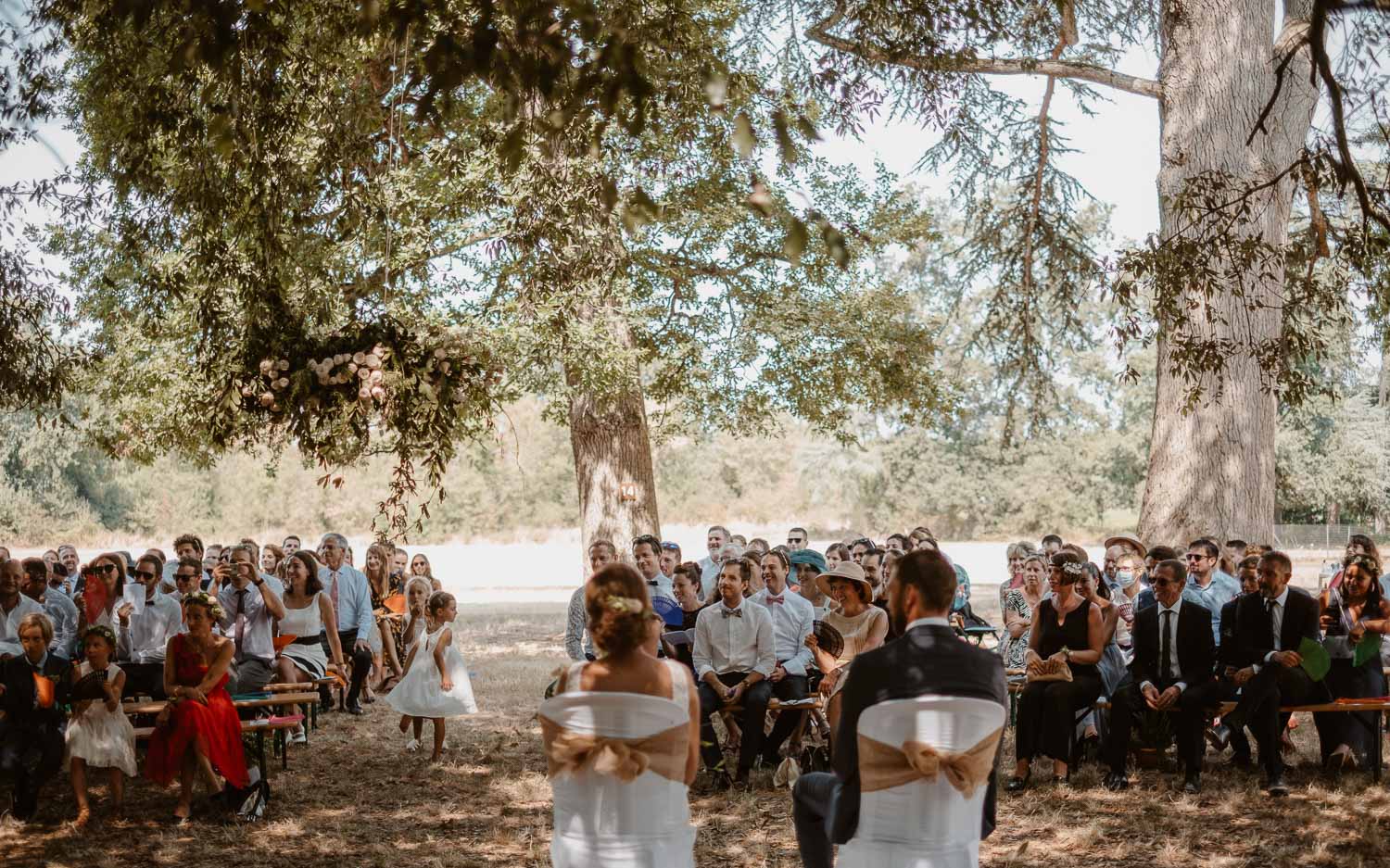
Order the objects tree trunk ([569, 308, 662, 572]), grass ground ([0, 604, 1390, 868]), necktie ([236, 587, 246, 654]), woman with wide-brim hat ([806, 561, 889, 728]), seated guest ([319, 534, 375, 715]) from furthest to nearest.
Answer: tree trunk ([569, 308, 662, 572]) < seated guest ([319, 534, 375, 715]) < necktie ([236, 587, 246, 654]) < woman with wide-brim hat ([806, 561, 889, 728]) < grass ground ([0, 604, 1390, 868])

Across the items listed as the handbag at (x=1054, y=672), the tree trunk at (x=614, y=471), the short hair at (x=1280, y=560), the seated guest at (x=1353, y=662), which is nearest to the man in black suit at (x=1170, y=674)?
the handbag at (x=1054, y=672)

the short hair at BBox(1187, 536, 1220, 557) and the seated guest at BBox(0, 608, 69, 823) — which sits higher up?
the short hair at BBox(1187, 536, 1220, 557)

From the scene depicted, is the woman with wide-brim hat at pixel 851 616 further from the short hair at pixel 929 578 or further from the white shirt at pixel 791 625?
the short hair at pixel 929 578

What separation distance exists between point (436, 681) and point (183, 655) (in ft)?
7.91

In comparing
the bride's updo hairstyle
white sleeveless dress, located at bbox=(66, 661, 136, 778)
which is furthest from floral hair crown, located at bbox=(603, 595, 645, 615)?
white sleeveless dress, located at bbox=(66, 661, 136, 778)

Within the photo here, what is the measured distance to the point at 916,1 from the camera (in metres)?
8.34

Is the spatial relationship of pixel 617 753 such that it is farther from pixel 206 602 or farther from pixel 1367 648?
pixel 1367 648

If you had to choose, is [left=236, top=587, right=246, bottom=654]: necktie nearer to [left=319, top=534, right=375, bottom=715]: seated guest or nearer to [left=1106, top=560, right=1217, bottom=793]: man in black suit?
[left=319, top=534, right=375, bottom=715]: seated guest

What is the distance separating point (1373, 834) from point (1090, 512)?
54.5m

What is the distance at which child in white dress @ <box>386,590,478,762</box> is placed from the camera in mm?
10227

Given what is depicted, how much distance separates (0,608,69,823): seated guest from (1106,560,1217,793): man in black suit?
6.93 metres

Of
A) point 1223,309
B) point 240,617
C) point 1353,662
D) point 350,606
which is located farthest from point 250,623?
point 1223,309

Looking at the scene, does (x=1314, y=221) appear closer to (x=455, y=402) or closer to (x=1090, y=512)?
(x=455, y=402)

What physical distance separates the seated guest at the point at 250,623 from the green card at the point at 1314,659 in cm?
743
